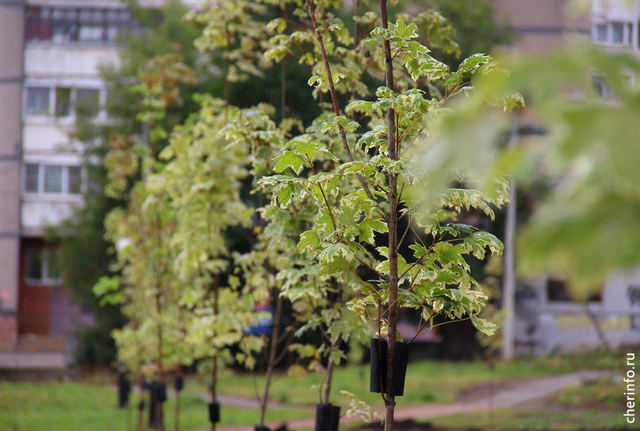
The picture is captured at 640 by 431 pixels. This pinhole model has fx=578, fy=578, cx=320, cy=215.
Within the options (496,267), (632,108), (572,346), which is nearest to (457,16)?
(496,267)

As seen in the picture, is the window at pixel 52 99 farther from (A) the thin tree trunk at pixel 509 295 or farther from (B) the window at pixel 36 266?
(A) the thin tree trunk at pixel 509 295

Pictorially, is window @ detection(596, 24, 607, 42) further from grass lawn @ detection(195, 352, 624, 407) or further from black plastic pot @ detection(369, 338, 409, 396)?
black plastic pot @ detection(369, 338, 409, 396)

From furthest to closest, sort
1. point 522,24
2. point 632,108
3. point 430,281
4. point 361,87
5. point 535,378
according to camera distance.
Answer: point 522,24, point 535,378, point 361,87, point 430,281, point 632,108

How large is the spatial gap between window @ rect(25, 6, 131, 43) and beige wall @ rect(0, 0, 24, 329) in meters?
0.44

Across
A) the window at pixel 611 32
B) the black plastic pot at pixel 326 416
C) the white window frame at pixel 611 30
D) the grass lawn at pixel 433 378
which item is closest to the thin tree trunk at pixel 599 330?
the grass lawn at pixel 433 378

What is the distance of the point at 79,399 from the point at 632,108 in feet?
35.8

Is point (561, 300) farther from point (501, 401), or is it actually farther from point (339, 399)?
point (339, 399)

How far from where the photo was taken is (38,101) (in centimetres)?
1590

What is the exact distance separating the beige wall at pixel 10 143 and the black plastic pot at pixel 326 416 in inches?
608

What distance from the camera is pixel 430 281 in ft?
5.95

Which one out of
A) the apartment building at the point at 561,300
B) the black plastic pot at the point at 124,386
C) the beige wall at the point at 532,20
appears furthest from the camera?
the beige wall at the point at 532,20

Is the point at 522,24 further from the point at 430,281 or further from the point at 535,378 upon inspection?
the point at 430,281

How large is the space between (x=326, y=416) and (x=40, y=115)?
52.4ft

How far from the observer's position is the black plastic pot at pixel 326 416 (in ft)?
7.79
